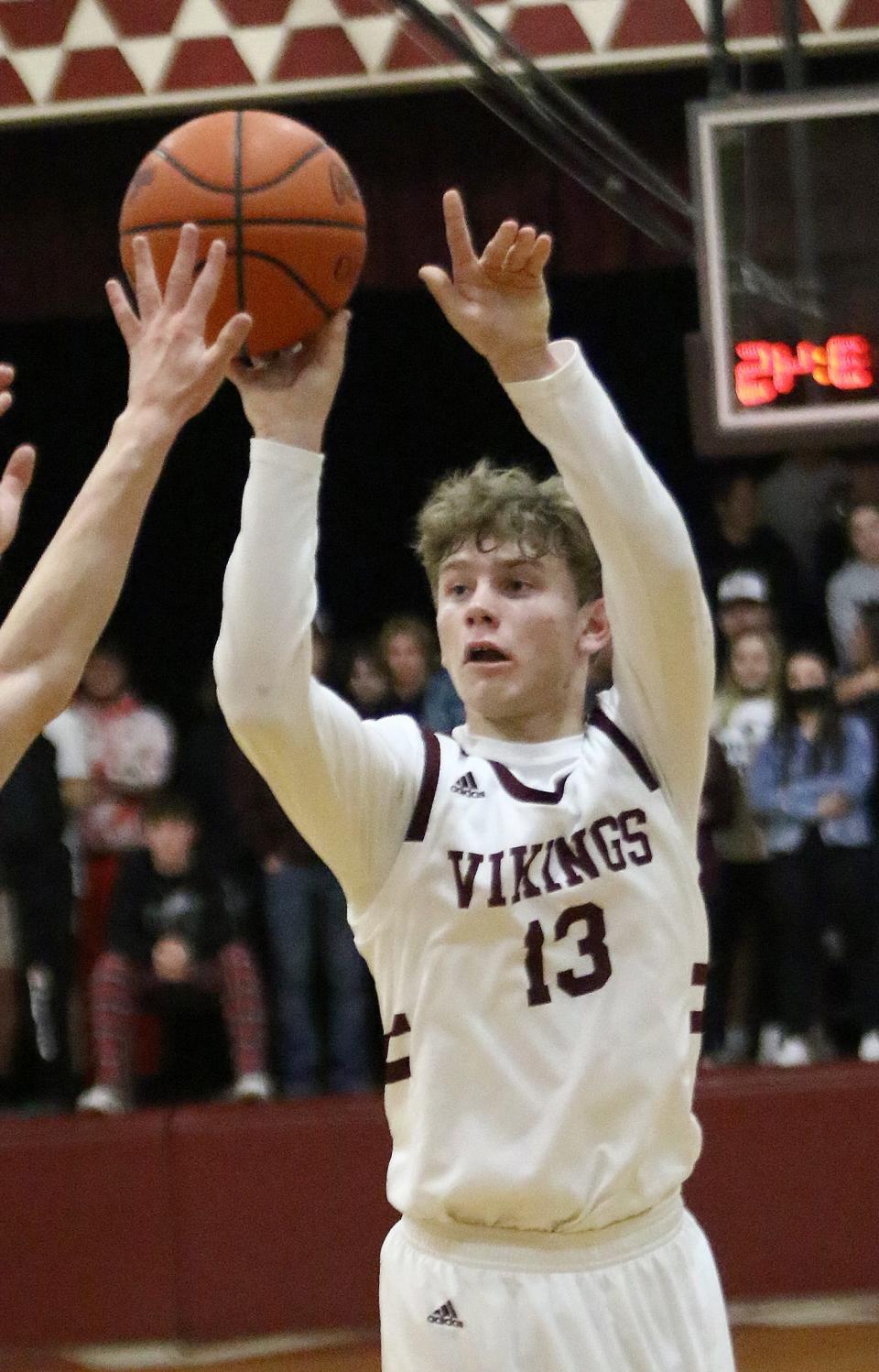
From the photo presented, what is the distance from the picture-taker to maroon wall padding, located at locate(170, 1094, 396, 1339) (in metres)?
6.14

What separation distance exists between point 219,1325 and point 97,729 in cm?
226

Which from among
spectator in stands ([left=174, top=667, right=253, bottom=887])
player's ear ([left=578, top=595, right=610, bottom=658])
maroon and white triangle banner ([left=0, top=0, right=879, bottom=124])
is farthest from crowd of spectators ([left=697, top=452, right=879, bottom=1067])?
player's ear ([left=578, top=595, right=610, bottom=658])

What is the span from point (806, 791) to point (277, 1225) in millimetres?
2276

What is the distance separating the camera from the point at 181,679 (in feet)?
30.9

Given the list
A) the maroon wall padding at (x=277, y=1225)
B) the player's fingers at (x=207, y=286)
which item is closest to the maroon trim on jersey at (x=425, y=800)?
the player's fingers at (x=207, y=286)

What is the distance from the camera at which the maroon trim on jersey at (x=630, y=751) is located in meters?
2.76

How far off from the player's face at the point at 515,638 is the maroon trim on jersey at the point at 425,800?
0.11m

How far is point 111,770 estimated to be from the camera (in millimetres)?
7125

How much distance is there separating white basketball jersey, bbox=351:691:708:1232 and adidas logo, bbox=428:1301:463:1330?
4.8 inches

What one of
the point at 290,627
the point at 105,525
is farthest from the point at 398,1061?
the point at 105,525

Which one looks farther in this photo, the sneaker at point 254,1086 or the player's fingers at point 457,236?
the sneaker at point 254,1086

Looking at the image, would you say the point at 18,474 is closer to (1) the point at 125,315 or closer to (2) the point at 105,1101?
(1) the point at 125,315

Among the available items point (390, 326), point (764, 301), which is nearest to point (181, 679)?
point (390, 326)

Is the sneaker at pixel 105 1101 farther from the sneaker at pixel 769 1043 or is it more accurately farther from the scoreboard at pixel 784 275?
the scoreboard at pixel 784 275
